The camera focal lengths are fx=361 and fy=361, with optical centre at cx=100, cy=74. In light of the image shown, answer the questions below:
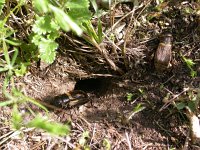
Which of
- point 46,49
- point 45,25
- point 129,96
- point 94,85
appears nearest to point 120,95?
point 129,96

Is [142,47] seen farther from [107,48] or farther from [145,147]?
[145,147]

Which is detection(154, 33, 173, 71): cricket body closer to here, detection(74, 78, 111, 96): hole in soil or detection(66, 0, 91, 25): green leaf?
detection(74, 78, 111, 96): hole in soil

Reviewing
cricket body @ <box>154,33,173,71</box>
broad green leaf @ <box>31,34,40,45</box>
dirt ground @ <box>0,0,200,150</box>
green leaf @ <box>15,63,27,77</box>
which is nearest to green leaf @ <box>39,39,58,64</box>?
broad green leaf @ <box>31,34,40,45</box>

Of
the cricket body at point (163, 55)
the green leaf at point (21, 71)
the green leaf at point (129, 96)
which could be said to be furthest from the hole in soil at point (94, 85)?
the green leaf at point (21, 71)

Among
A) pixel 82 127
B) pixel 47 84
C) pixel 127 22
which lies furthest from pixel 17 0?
pixel 82 127

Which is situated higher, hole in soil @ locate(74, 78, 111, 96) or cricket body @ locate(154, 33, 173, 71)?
cricket body @ locate(154, 33, 173, 71)

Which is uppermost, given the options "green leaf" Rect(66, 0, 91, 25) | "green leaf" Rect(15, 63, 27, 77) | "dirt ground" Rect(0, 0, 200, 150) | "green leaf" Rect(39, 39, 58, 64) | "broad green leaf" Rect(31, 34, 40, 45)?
"green leaf" Rect(66, 0, 91, 25)
